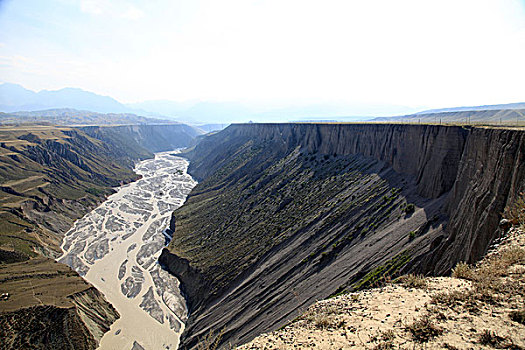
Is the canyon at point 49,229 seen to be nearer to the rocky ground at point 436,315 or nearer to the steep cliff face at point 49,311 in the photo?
the steep cliff face at point 49,311

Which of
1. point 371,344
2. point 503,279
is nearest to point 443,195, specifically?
point 503,279

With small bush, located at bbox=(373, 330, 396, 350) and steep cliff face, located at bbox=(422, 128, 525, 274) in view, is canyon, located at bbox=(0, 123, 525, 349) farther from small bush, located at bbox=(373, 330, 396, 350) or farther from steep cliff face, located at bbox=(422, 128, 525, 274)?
small bush, located at bbox=(373, 330, 396, 350)

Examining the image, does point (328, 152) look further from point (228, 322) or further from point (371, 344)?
point (371, 344)

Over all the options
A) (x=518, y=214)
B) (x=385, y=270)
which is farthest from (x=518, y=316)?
(x=385, y=270)

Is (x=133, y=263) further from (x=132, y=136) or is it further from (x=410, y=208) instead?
(x=132, y=136)

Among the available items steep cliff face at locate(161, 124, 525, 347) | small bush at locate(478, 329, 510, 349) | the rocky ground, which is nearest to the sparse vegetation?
steep cliff face at locate(161, 124, 525, 347)

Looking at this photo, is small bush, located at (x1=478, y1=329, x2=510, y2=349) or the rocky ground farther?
the rocky ground
